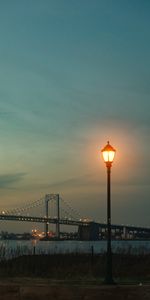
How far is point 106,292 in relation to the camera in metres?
11.5

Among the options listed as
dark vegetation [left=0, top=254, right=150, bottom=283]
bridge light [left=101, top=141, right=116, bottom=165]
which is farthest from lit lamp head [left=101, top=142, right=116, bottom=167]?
dark vegetation [left=0, top=254, right=150, bottom=283]

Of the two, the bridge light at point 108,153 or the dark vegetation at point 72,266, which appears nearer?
the bridge light at point 108,153

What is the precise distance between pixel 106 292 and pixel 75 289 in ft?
1.91

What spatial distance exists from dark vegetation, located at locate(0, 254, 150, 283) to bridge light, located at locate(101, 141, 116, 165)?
568cm

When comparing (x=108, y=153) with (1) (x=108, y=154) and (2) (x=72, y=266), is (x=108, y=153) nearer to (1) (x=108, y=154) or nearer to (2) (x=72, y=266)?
(1) (x=108, y=154)

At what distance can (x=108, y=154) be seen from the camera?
51.6 ft

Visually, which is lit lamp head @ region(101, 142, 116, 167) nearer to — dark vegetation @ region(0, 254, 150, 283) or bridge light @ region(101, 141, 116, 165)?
bridge light @ region(101, 141, 116, 165)

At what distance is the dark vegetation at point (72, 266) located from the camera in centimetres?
2125

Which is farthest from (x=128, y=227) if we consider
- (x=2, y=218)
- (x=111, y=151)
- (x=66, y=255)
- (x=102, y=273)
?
(x=111, y=151)

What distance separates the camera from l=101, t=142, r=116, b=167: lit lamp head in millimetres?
15688

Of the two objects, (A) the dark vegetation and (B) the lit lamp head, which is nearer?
(B) the lit lamp head

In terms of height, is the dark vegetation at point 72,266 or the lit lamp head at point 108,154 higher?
the lit lamp head at point 108,154

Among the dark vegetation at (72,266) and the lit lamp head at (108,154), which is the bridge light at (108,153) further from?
the dark vegetation at (72,266)

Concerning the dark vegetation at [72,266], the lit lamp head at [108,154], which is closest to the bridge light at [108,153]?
the lit lamp head at [108,154]
